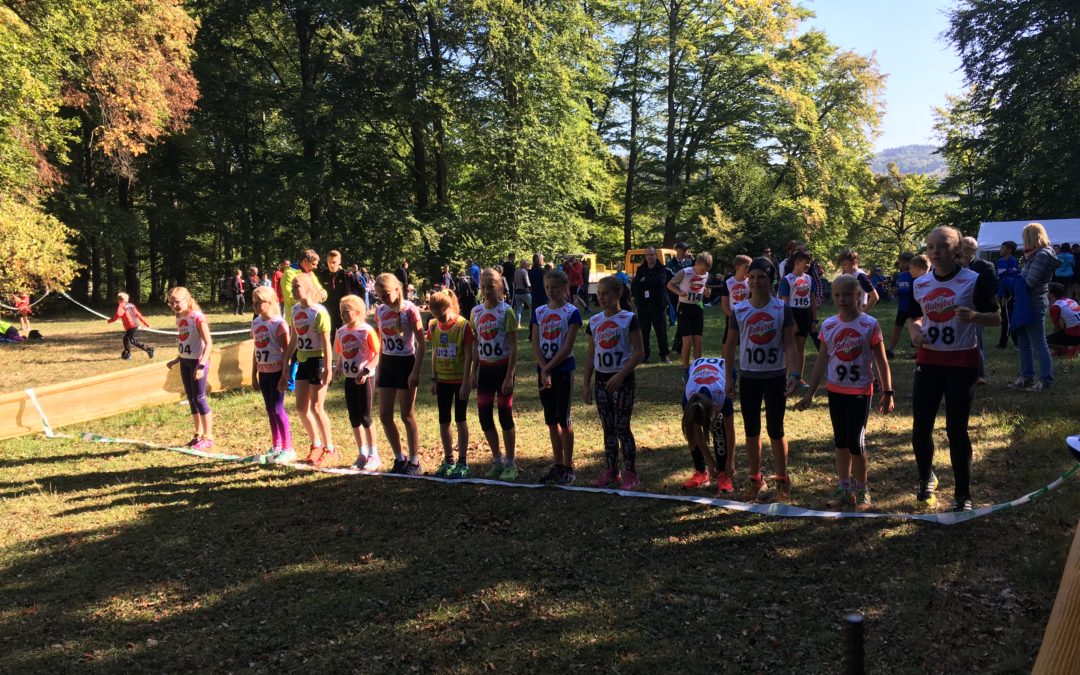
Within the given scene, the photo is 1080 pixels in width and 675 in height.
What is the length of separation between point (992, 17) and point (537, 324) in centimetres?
3686

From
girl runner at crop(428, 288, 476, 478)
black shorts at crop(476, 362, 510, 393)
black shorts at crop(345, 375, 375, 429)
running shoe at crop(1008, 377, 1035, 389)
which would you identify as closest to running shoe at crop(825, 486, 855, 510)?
black shorts at crop(476, 362, 510, 393)

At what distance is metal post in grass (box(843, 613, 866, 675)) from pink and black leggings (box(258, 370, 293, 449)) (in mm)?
6780

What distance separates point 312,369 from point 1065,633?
6.60 metres

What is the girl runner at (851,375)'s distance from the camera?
494 cm

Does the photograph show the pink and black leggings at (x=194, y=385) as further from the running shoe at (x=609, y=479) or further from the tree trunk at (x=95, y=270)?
the tree trunk at (x=95, y=270)

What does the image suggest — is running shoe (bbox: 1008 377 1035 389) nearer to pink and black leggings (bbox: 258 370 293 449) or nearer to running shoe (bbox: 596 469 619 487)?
running shoe (bbox: 596 469 619 487)

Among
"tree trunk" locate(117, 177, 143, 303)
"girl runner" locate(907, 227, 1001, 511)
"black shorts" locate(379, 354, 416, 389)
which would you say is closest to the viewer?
"girl runner" locate(907, 227, 1001, 511)

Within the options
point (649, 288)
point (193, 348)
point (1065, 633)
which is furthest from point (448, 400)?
point (649, 288)

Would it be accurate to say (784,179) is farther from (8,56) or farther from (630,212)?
(8,56)

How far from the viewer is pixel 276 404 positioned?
23.6 ft

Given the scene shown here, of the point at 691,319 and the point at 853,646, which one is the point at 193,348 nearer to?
the point at 691,319

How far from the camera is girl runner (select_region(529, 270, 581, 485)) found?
19.1 ft

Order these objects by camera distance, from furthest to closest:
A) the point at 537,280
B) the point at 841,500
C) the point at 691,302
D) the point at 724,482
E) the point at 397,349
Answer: the point at 537,280, the point at 691,302, the point at 397,349, the point at 724,482, the point at 841,500

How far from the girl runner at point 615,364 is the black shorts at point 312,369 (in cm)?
283
